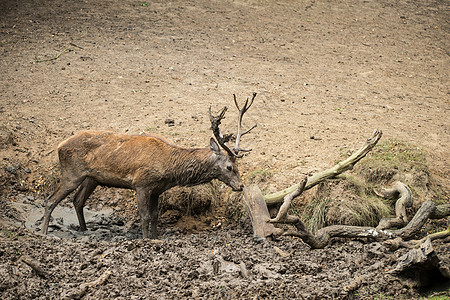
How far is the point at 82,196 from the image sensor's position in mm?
7984

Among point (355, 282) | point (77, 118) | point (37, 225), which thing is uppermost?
point (355, 282)

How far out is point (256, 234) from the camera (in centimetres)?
688

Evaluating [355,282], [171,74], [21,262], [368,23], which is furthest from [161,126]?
[368,23]

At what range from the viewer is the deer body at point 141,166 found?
7395 mm

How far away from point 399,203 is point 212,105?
4486mm

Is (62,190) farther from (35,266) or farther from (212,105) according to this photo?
(212,105)

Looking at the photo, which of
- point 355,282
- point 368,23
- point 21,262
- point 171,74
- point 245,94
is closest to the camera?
point 355,282

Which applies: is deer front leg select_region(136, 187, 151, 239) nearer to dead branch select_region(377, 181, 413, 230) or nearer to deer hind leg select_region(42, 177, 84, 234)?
deer hind leg select_region(42, 177, 84, 234)

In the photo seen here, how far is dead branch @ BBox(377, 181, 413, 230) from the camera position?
705 cm

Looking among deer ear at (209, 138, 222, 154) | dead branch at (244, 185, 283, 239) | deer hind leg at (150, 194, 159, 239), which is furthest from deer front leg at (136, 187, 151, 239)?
dead branch at (244, 185, 283, 239)

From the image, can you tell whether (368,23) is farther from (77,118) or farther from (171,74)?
(77,118)

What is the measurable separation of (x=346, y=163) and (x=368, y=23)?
9.46 m

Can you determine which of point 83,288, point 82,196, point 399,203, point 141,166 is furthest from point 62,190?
point 399,203

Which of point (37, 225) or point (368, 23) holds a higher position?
point (368, 23)
